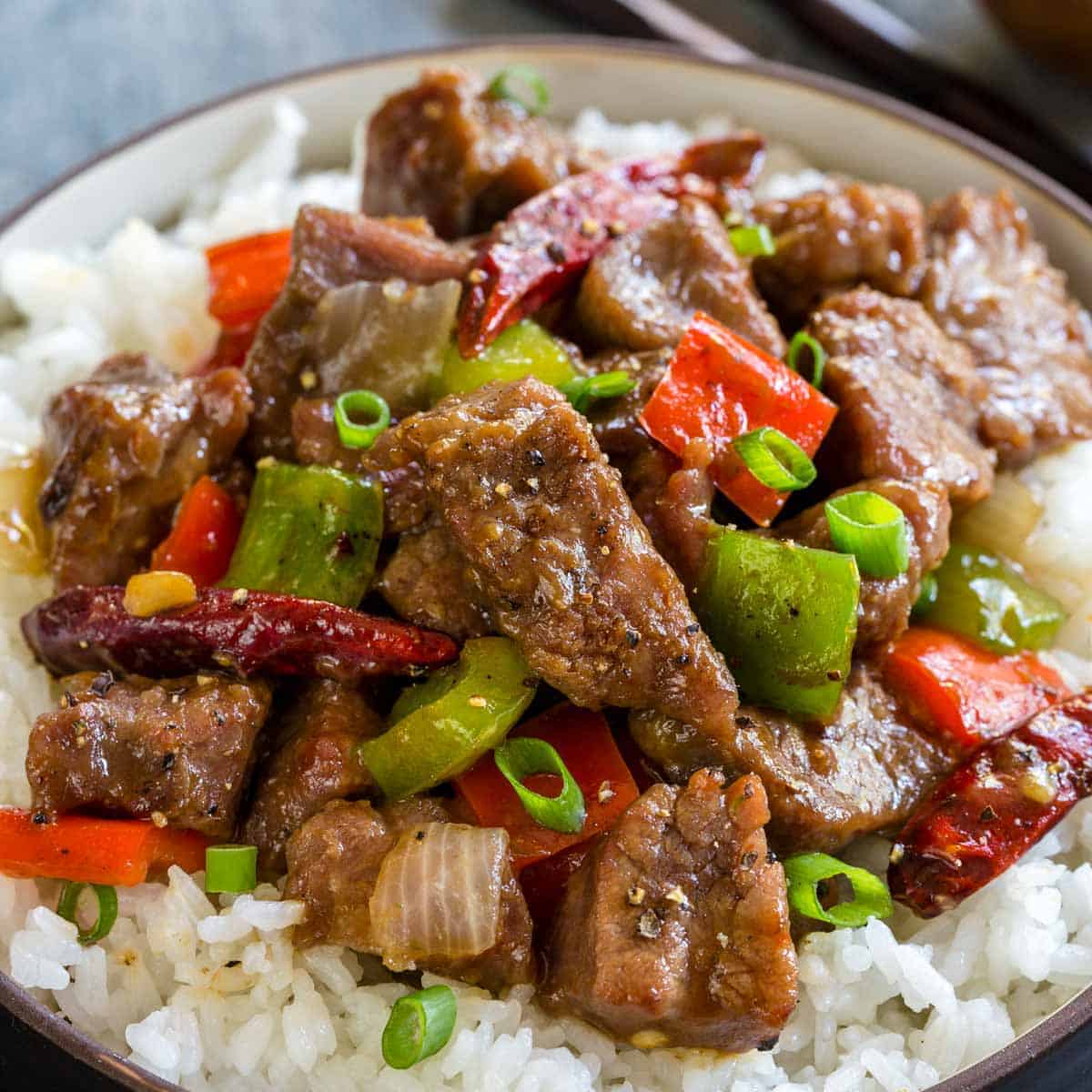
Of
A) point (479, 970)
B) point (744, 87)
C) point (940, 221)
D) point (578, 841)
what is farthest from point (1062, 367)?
point (479, 970)

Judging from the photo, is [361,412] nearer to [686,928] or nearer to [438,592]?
[438,592]

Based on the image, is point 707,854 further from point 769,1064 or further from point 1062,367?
point 1062,367

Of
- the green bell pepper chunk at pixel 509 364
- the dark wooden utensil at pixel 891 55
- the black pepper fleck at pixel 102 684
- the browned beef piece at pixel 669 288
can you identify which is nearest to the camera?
the black pepper fleck at pixel 102 684

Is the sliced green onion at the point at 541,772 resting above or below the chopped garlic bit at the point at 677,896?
below

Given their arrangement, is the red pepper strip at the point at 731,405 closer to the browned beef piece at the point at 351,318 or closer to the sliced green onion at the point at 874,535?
the sliced green onion at the point at 874,535

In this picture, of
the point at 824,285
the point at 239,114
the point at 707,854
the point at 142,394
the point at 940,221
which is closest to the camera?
the point at 707,854

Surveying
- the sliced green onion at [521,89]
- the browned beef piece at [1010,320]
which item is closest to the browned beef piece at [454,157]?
the sliced green onion at [521,89]

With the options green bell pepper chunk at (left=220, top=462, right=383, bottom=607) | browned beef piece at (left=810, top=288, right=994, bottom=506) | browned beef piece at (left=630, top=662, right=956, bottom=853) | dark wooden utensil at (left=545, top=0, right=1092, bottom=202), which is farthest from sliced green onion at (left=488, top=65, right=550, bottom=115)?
browned beef piece at (left=630, top=662, right=956, bottom=853)
